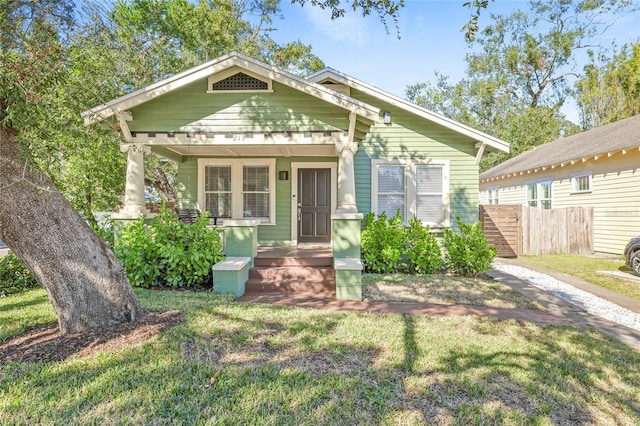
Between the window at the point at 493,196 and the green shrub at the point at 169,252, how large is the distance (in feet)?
53.9

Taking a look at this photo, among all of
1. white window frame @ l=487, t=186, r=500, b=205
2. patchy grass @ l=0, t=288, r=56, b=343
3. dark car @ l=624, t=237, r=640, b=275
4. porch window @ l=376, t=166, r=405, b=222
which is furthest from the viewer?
white window frame @ l=487, t=186, r=500, b=205

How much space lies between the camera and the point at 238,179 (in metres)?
9.58

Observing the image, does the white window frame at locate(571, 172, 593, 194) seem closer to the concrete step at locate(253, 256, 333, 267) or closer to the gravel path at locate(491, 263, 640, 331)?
the gravel path at locate(491, 263, 640, 331)

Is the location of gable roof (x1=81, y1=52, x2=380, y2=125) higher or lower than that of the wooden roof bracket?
higher

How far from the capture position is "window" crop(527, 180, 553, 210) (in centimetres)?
1430

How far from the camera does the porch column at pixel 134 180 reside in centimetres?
705

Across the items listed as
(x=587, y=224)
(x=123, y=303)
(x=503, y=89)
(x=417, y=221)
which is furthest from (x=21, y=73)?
(x=503, y=89)

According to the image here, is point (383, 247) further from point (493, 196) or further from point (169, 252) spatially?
point (493, 196)

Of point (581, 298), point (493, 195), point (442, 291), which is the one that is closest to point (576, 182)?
point (493, 195)

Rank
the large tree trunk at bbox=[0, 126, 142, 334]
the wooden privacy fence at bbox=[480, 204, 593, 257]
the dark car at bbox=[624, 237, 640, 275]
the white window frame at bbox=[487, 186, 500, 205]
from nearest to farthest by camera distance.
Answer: the large tree trunk at bbox=[0, 126, 142, 334] < the dark car at bbox=[624, 237, 640, 275] < the wooden privacy fence at bbox=[480, 204, 593, 257] < the white window frame at bbox=[487, 186, 500, 205]

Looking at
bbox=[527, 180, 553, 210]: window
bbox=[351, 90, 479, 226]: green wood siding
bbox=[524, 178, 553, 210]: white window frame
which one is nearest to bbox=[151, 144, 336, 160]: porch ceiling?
bbox=[351, 90, 479, 226]: green wood siding

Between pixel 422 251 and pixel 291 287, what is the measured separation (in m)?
3.23

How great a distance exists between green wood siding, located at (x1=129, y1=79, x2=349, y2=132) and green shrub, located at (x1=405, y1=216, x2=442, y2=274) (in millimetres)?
3292

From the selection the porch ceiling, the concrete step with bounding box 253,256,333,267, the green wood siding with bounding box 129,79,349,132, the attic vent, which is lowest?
the concrete step with bounding box 253,256,333,267
